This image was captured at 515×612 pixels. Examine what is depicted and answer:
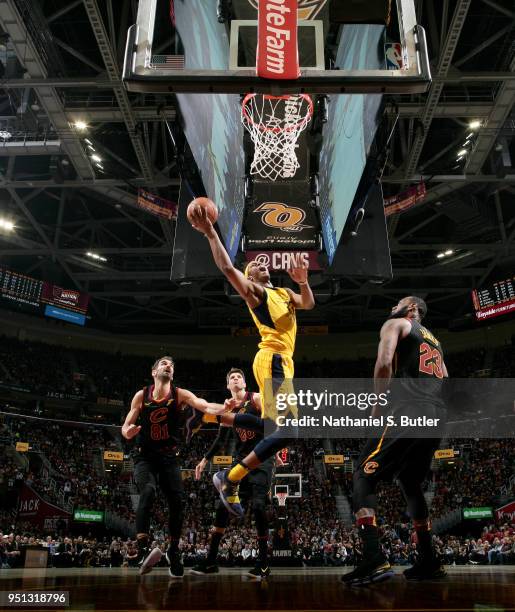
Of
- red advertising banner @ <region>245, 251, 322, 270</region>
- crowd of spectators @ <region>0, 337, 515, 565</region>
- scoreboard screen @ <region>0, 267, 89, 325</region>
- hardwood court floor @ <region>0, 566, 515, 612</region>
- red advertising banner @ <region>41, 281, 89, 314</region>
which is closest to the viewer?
hardwood court floor @ <region>0, 566, 515, 612</region>

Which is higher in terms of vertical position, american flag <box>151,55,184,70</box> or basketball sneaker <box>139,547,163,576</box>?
american flag <box>151,55,184,70</box>

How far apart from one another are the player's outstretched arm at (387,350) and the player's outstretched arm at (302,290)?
80cm

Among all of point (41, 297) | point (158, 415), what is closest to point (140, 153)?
point (41, 297)

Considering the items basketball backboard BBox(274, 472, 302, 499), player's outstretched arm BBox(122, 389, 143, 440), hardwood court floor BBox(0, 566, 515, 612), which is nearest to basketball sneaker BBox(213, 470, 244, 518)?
player's outstretched arm BBox(122, 389, 143, 440)

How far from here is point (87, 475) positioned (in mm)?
26500

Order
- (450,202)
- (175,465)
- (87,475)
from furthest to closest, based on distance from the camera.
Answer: (87,475)
(450,202)
(175,465)

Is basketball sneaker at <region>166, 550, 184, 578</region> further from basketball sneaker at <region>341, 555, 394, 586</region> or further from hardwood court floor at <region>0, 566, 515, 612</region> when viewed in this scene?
basketball sneaker at <region>341, 555, 394, 586</region>

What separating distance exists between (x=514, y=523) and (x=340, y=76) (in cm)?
2102

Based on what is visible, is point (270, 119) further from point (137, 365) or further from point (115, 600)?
point (137, 365)

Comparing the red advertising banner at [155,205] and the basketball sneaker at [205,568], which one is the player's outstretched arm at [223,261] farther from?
the red advertising banner at [155,205]

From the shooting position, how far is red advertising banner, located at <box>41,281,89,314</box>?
2370 cm

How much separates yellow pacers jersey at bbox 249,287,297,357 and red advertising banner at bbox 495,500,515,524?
1987 cm

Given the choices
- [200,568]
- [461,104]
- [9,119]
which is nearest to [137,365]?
[9,119]

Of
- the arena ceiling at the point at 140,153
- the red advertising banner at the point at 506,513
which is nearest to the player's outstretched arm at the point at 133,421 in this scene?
the arena ceiling at the point at 140,153
